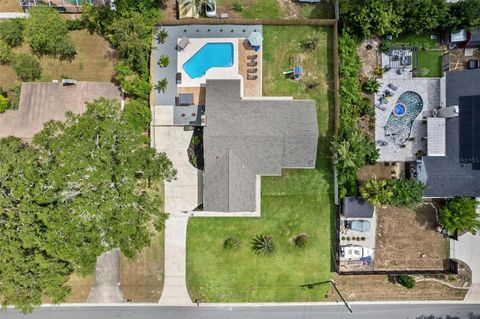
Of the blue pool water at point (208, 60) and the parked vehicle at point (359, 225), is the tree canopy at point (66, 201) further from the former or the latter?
the parked vehicle at point (359, 225)

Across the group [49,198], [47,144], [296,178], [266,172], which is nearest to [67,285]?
[49,198]

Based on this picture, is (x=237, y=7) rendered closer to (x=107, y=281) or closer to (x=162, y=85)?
(x=162, y=85)

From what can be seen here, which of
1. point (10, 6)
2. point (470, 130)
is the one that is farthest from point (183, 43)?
point (470, 130)

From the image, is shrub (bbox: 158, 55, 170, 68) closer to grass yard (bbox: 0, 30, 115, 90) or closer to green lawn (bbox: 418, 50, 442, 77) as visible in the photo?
grass yard (bbox: 0, 30, 115, 90)

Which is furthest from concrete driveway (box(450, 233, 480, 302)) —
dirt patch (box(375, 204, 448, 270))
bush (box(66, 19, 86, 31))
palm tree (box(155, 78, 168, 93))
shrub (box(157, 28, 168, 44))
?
bush (box(66, 19, 86, 31))

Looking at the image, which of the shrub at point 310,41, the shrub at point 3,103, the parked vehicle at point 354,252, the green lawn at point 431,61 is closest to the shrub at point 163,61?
the shrub at point 310,41
